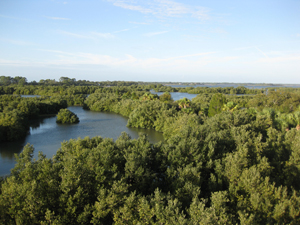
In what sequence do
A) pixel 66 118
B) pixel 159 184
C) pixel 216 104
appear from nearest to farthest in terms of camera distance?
pixel 159 184, pixel 216 104, pixel 66 118

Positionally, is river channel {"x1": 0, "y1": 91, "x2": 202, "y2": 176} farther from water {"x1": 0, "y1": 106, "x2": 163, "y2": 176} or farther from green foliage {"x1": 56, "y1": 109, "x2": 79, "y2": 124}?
green foliage {"x1": 56, "y1": 109, "x2": 79, "y2": 124}

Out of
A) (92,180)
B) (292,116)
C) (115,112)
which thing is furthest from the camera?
(115,112)

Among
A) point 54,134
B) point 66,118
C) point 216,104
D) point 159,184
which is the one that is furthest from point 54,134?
point 216,104

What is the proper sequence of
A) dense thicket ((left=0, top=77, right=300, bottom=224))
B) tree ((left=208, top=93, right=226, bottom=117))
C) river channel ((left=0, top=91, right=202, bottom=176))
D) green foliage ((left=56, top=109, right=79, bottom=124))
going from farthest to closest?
1. green foliage ((left=56, top=109, right=79, bottom=124))
2. tree ((left=208, top=93, right=226, bottom=117))
3. river channel ((left=0, top=91, right=202, bottom=176))
4. dense thicket ((left=0, top=77, right=300, bottom=224))

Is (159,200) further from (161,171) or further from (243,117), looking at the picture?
(243,117)

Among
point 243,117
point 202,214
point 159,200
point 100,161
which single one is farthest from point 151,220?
point 243,117

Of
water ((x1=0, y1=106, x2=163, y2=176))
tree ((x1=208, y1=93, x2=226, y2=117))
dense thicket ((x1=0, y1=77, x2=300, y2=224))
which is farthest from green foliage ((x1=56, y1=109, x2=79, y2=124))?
dense thicket ((x1=0, y1=77, x2=300, y2=224))

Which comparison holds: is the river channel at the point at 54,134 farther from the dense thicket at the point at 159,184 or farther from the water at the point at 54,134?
the dense thicket at the point at 159,184

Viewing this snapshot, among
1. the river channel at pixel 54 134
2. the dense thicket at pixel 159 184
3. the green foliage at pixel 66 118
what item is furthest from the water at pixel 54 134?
the dense thicket at pixel 159 184

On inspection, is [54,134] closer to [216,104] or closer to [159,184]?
[159,184]

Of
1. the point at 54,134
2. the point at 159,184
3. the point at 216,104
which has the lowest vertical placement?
the point at 54,134

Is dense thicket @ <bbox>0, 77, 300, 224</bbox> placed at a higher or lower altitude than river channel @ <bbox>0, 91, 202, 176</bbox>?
higher
